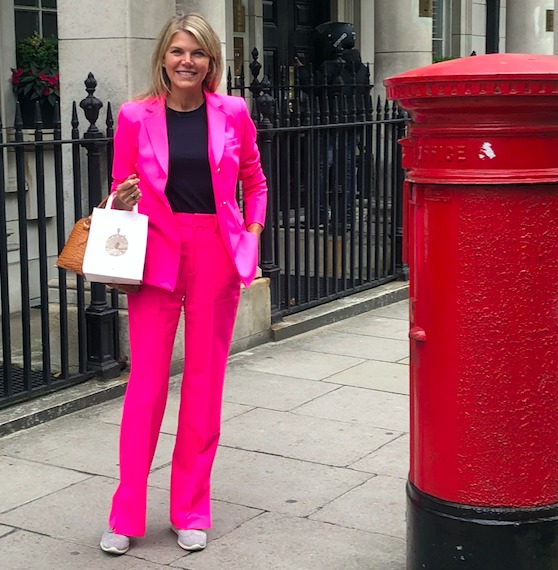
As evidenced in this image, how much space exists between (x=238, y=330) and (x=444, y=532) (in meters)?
3.76

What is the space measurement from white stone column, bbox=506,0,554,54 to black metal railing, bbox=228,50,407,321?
5128 mm

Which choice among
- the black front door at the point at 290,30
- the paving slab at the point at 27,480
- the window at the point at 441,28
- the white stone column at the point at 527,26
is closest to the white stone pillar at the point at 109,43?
the paving slab at the point at 27,480

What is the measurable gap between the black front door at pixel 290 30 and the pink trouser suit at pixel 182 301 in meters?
8.66

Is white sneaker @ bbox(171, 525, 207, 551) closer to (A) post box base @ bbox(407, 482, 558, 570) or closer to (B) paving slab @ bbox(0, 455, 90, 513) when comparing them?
(B) paving slab @ bbox(0, 455, 90, 513)

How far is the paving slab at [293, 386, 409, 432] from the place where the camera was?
570 centimetres

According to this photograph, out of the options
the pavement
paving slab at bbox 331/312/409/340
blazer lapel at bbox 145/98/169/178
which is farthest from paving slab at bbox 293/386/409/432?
blazer lapel at bbox 145/98/169/178

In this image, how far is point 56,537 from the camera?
422 cm

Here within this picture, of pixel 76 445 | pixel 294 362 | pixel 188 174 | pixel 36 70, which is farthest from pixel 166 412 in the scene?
pixel 36 70

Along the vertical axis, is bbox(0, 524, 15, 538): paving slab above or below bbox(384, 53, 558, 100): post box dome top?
below

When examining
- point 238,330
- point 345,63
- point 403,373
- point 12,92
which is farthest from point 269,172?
point 345,63

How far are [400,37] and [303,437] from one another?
605 centimetres

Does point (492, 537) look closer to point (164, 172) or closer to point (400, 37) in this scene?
point (164, 172)

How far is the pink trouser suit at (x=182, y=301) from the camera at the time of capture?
3979 millimetres

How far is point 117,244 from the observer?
393 cm
